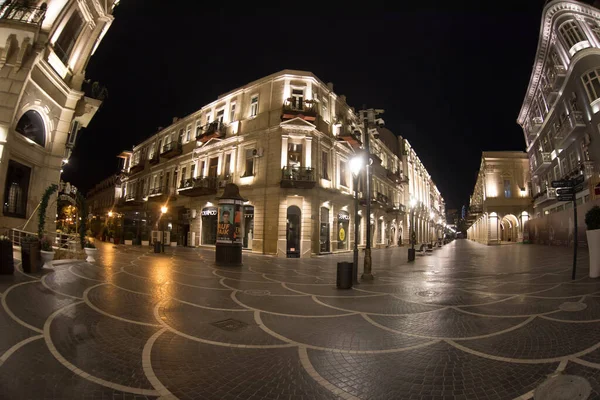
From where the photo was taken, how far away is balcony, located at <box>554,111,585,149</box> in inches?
880

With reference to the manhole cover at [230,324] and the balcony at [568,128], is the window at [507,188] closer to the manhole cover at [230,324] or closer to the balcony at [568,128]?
the balcony at [568,128]

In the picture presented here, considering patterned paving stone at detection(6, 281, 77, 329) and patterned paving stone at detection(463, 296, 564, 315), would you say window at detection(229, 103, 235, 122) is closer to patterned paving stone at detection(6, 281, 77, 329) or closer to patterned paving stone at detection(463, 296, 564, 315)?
patterned paving stone at detection(6, 281, 77, 329)

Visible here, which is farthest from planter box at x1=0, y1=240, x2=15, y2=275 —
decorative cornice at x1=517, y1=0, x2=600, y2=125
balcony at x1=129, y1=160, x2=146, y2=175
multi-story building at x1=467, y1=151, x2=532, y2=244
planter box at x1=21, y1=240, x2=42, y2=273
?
multi-story building at x1=467, y1=151, x2=532, y2=244

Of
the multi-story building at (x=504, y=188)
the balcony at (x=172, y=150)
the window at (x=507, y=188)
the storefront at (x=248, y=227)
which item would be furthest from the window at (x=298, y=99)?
the window at (x=507, y=188)

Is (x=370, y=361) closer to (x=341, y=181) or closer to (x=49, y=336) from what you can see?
(x=49, y=336)

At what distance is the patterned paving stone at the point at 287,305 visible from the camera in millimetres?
6062

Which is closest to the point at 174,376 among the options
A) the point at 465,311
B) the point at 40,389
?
the point at 40,389

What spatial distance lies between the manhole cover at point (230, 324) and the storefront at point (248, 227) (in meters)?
18.0

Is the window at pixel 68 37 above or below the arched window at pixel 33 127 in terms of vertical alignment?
above

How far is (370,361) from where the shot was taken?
12.2 ft

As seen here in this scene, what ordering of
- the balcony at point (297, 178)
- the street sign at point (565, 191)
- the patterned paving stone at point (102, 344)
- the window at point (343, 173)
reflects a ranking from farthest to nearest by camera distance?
the window at point (343, 173) < the balcony at point (297, 178) < the street sign at point (565, 191) < the patterned paving stone at point (102, 344)

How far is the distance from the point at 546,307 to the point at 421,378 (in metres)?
4.95

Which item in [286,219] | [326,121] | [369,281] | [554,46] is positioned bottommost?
[369,281]

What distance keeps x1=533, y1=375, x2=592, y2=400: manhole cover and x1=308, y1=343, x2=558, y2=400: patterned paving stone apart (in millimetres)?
113
